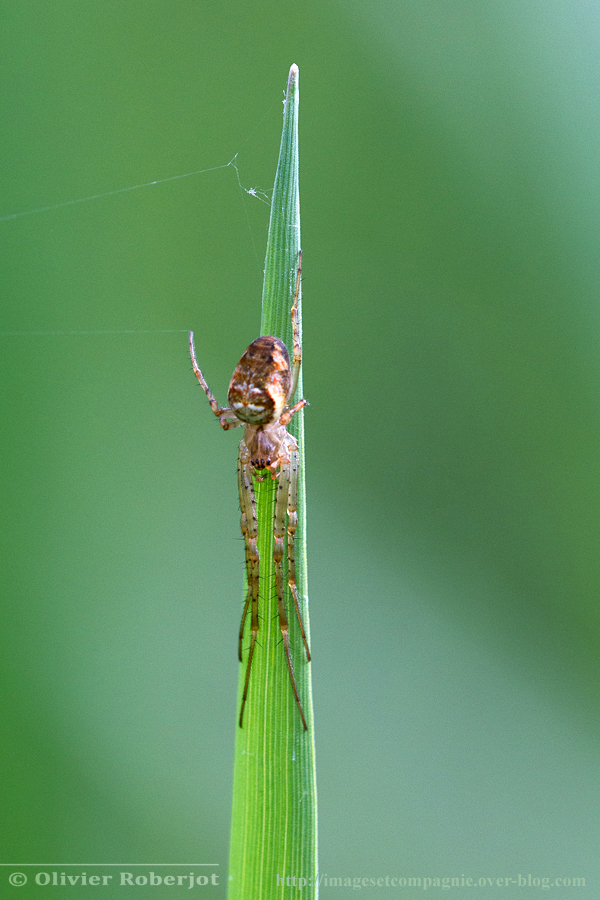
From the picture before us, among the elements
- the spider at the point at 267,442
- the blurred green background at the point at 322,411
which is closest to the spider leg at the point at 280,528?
the spider at the point at 267,442

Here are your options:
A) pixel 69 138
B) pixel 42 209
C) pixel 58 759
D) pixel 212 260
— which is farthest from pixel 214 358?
pixel 58 759

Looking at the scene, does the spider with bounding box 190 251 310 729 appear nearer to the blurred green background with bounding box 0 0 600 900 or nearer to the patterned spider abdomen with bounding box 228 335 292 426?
the patterned spider abdomen with bounding box 228 335 292 426

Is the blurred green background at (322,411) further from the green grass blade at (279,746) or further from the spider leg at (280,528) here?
the green grass blade at (279,746)

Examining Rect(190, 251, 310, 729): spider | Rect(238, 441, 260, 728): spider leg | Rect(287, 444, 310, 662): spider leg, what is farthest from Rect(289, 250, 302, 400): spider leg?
Rect(238, 441, 260, 728): spider leg

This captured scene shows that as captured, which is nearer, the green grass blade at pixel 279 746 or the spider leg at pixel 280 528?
the green grass blade at pixel 279 746

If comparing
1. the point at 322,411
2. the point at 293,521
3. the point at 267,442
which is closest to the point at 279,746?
the point at 293,521

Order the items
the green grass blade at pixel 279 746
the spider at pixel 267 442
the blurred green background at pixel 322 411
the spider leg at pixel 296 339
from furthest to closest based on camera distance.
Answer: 1. the blurred green background at pixel 322 411
2. the spider at pixel 267 442
3. the spider leg at pixel 296 339
4. the green grass blade at pixel 279 746
